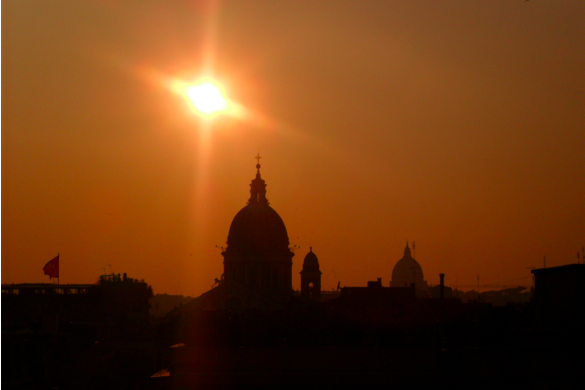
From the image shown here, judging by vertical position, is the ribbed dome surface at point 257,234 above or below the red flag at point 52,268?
above

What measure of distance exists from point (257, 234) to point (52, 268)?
38.8 meters

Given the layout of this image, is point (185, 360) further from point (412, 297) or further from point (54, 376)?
point (412, 297)

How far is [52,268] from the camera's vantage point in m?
81.4

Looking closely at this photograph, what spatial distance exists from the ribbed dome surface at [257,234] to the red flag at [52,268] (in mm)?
37299

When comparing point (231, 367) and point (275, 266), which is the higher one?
point (275, 266)

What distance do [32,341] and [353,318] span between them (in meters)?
27.6

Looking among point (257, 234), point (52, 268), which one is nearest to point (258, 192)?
point (257, 234)

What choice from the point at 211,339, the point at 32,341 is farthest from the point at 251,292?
the point at 32,341

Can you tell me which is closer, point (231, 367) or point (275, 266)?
point (231, 367)

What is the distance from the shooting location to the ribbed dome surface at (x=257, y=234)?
116m

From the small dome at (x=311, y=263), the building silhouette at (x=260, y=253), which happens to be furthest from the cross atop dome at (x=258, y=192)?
the small dome at (x=311, y=263)

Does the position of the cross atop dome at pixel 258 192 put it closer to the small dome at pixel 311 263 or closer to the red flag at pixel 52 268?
the small dome at pixel 311 263

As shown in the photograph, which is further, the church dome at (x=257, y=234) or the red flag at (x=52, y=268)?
the church dome at (x=257, y=234)

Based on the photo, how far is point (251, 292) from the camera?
105 meters
